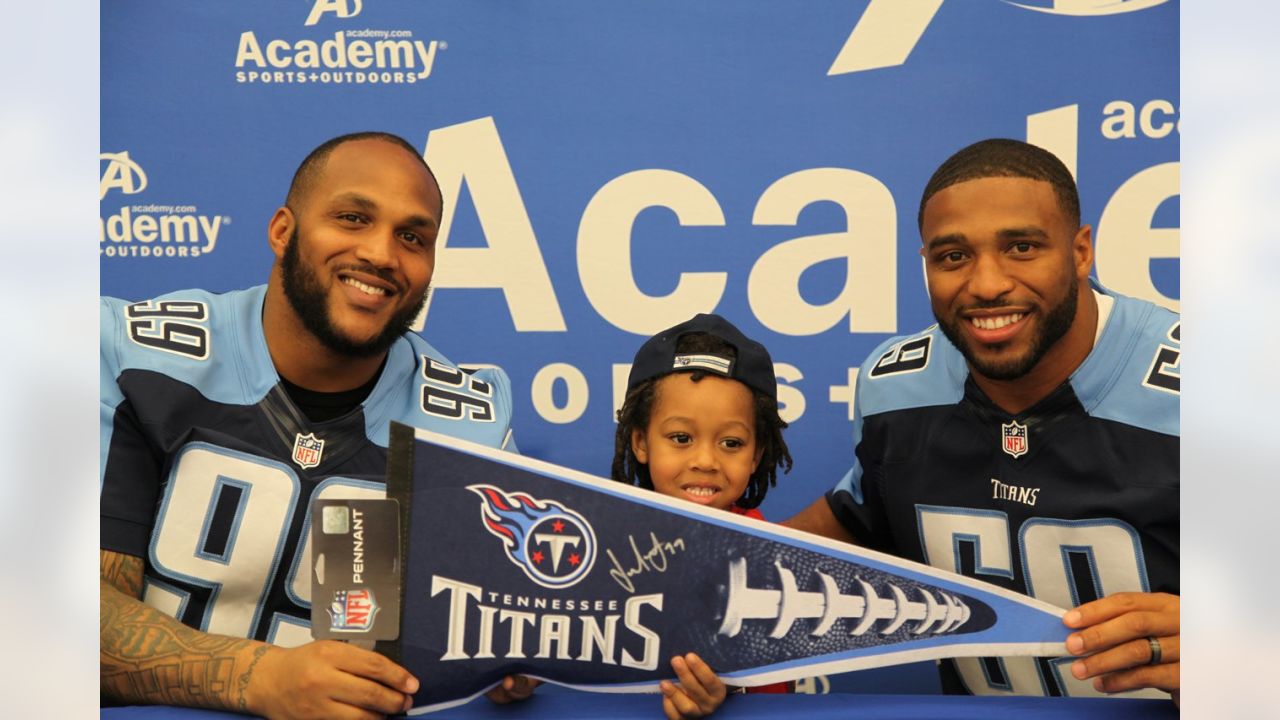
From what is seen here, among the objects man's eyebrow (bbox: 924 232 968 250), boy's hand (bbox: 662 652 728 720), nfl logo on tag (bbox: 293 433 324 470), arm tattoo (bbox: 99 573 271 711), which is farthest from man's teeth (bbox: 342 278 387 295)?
man's eyebrow (bbox: 924 232 968 250)

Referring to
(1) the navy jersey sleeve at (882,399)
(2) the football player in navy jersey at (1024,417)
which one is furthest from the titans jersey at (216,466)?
(2) the football player in navy jersey at (1024,417)

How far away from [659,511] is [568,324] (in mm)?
545

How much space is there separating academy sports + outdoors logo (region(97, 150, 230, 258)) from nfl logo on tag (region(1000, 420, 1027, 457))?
152 cm

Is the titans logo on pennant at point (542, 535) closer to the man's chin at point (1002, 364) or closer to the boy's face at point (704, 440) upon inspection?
the boy's face at point (704, 440)

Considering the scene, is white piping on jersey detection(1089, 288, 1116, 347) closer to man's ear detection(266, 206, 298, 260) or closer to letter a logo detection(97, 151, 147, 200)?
man's ear detection(266, 206, 298, 260)

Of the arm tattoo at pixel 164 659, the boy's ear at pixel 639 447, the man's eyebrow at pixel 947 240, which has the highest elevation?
the man's eyebrow at pixel 947 240

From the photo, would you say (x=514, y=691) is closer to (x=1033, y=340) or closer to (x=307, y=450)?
(x=307, y=450)

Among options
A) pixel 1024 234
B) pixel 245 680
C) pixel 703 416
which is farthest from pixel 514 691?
pixel 1024 234

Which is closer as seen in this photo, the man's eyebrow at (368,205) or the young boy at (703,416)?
the young boy at (703,416)

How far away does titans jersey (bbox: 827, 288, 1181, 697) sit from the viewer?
1905 millimetres

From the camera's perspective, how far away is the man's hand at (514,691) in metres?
1.67

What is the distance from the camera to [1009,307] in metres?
1.92

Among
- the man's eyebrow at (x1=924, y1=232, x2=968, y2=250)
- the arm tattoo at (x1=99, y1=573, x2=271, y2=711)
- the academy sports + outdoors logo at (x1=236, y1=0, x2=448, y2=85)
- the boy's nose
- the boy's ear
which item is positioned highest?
the academy sports + outdoors logo at (x1=236, y1=0, x2=448, y2=85)
